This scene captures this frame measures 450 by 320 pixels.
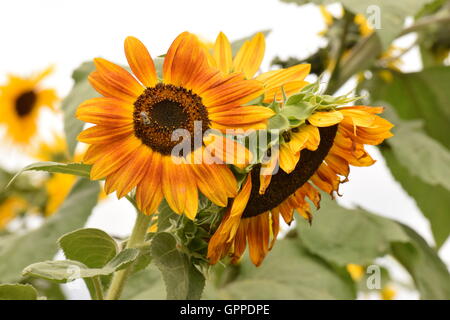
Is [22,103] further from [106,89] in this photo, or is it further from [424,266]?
[106,89]

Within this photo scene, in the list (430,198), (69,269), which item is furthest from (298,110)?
(430,198)

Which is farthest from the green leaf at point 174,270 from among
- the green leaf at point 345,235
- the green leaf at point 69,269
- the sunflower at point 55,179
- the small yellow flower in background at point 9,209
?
the small yellow flower in background at point 9,209

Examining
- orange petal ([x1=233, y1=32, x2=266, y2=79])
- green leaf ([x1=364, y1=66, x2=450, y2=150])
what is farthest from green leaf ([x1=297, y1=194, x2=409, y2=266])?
orange petal ([x1=233, y1=32, x2=266, y2=79])

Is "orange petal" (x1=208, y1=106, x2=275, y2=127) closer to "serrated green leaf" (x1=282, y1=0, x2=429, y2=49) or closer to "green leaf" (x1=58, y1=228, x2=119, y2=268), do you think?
"green leaf" (x1=58, y1=228, x2=119, y2=268)

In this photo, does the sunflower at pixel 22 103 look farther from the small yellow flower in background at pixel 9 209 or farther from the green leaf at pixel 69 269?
the green leaf at pixel 69 269

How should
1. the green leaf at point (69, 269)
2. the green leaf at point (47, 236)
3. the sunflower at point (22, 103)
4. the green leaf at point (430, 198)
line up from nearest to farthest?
1. the green leaf at point (69, 269)
2. the green leaf at point (47, 236)
3. the green leaf at point (430, 198)
4. the sunflower at point (22, 103)
